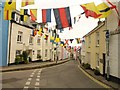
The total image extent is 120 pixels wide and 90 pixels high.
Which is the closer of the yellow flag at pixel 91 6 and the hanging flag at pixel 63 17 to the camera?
the yellow flag at pixel 91 6

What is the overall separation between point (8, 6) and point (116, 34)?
7797 mm

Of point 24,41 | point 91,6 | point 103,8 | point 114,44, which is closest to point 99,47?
point 114,44

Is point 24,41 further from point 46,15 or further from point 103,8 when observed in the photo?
point 103,8

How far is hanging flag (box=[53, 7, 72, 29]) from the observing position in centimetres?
1669

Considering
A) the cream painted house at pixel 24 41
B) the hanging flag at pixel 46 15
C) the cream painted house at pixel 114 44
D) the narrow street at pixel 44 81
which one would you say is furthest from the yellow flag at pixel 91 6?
the cream painted house at pixel 24 41

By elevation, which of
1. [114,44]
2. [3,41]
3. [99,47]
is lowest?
[99,47]

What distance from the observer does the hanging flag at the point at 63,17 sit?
16.7 metres

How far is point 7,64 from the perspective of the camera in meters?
32.0

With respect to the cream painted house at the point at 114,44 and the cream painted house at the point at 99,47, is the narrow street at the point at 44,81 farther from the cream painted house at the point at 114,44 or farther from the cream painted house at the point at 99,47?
the cream painted house at the point at 99,47

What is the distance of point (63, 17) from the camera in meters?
16.7

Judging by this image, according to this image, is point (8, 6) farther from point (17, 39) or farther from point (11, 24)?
point (17, 39)

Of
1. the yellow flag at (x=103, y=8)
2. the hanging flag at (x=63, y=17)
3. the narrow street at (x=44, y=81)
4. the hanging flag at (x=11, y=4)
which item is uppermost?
the hanging flag at (x=11, y=4)

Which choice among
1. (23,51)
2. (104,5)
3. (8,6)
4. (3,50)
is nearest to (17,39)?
(23,51)

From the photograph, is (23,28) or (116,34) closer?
(116,34)
